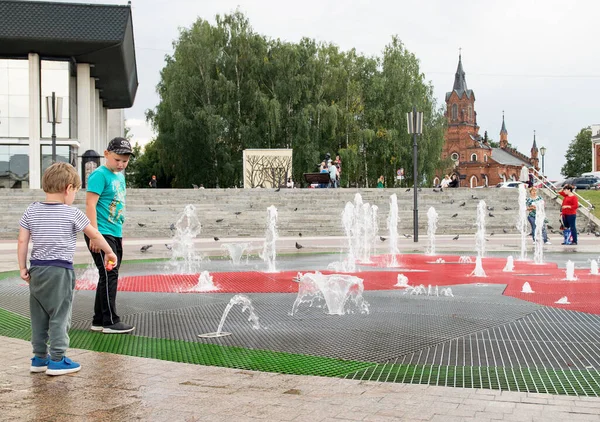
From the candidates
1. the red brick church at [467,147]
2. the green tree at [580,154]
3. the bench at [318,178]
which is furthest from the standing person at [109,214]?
the green tree at [580,154]

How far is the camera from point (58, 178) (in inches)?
203

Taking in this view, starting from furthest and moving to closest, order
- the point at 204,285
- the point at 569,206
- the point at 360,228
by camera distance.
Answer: the point at 360,228 < the point at 569,206 < the point at 204,285

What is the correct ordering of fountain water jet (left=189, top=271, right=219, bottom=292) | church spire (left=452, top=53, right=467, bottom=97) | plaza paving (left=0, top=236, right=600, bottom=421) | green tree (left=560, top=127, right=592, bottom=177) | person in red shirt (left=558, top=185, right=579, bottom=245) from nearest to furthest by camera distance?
plaza paving (left=0, top=236, right=600, bottom=421)
fountain water jet (left=189, top=271, right=219, bottom=292)
person in red shirt (left=558, top=185, right=579, bottom=245)
green tree (left=560, top=127, right=592, bottom=177)
church spire (left=452, top=53, right=467, bottom=97)

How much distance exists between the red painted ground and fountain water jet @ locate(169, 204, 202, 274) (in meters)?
1.70

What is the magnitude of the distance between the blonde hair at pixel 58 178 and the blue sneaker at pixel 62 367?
1.25 m

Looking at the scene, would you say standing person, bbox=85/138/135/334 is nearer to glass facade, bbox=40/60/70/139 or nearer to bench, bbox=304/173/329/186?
bench, bbox=304/173/329/186

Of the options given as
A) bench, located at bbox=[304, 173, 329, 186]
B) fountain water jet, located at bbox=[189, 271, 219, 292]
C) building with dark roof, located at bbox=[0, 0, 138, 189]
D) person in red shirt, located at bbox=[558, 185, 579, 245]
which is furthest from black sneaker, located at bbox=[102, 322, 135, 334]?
building with dark roof, located at bbox=[0, 0, 138, 189]

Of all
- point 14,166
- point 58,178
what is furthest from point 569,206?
point 14,166

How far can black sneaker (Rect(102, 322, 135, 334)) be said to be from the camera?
6.61 m

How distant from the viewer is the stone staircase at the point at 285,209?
2694cm

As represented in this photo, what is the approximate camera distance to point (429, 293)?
31.2 feet

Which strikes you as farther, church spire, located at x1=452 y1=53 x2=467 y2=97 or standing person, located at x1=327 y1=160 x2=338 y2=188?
church spire, located at x1=452 y1=53 x2=467 y2=97

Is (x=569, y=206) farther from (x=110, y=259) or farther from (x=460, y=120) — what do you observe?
(x=460, y=120)

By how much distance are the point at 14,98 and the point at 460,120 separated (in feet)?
346
